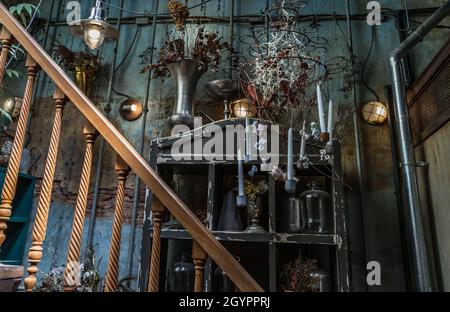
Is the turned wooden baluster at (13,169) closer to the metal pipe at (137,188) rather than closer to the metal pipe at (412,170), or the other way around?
the metal pipe at (137,188)

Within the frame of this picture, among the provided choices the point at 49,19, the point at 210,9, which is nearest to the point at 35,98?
the point at 49,19

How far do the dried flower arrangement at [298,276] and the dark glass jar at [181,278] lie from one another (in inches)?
24.2

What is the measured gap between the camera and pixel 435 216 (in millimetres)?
2311

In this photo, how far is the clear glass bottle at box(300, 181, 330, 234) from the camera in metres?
2.26

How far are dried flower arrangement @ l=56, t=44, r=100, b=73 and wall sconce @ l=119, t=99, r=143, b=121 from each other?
1.53 feet

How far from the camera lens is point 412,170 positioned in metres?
2.32

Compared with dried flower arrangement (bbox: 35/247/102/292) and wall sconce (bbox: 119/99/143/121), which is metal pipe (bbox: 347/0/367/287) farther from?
dried flower arrangement (bbox: 35/247/102/292)

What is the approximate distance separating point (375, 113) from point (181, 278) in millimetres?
2028

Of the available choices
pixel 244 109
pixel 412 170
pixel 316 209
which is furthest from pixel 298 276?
pixel 244 109

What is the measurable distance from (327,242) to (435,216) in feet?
2.88

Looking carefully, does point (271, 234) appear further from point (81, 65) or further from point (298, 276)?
point (81, 65)

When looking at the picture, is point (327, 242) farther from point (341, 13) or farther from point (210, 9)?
point (210, 9)

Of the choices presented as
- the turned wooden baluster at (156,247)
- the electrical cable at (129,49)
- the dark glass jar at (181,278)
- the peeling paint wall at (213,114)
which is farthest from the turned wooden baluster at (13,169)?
the electrical cable at (129,49)

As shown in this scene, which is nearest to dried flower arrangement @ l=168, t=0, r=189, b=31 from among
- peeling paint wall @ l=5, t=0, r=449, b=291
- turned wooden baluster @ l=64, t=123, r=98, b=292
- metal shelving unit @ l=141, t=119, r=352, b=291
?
peeling paint wall @ l=5, t=0, r=449, b=291
